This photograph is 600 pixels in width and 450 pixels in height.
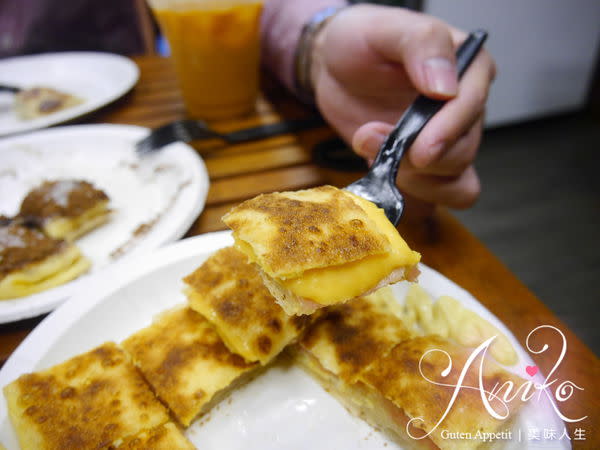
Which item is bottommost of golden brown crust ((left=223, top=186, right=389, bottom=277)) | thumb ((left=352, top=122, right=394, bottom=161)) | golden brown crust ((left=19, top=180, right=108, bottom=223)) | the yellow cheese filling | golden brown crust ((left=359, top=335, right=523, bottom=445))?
golden brown crust ((left=359, top=335, right=523, bottom=445))

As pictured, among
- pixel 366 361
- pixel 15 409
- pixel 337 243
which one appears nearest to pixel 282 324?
pixel 366 361

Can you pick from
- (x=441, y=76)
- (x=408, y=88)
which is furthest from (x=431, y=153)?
(x=408, y=88)

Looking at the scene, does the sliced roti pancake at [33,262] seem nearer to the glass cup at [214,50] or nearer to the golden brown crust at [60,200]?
the golden brown crust at [60,200]

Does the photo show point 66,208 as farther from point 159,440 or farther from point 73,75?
point 73,75

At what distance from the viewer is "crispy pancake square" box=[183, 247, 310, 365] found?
102 centimetres

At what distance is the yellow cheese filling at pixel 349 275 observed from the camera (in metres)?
0.81

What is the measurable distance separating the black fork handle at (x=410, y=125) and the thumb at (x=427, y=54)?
37 mm

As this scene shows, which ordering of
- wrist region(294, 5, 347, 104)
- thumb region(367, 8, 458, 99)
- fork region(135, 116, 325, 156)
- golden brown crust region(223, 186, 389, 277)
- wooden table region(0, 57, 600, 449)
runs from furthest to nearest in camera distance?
1. wrist region(294, 5, 347, 104)
2. fork region(135, 116, 325, 156)
3. thumb region(367, 8, 458, 99)
4. wooden table region(0, 57, 600, 449)
5. golden brown crust region(223, 186, 389, 277)

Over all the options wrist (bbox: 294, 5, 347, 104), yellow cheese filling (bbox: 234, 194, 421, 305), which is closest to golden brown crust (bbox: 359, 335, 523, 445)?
yellow cheese filling (bbox: 234, 194, 421, 305)

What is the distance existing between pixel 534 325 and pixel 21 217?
164 centimetres

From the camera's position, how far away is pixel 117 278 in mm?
1124

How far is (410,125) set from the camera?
1130mm

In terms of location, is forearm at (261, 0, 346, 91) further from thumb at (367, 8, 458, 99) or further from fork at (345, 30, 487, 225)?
fork at (345, 30, 487, 225)

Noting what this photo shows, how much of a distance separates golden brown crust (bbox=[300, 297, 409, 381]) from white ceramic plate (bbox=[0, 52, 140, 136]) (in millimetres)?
1725
